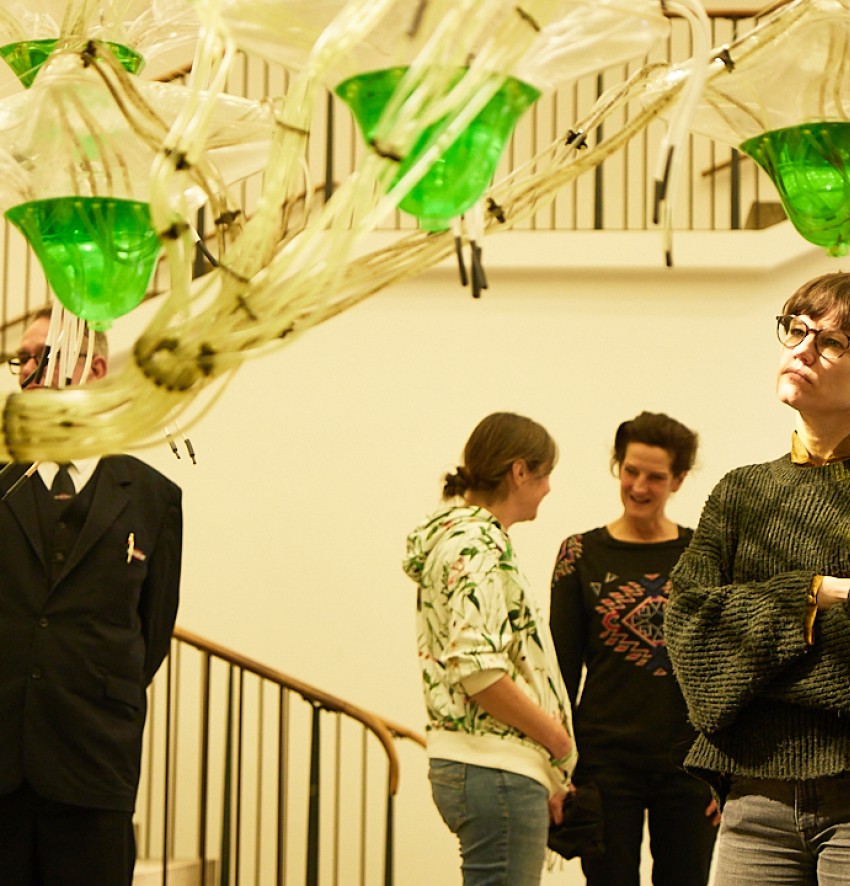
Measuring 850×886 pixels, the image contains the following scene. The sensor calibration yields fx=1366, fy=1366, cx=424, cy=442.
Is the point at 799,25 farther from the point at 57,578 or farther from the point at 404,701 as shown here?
the point at 404,701

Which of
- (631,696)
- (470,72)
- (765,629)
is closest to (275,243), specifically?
(470,72)

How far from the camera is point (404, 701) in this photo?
5426mm

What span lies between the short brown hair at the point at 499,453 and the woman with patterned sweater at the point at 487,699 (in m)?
0.11

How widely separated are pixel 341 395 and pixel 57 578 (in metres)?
3.13

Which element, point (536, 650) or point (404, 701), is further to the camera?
point (404, 701)

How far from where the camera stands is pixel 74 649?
2.48 meters

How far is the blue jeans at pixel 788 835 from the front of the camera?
67.1 inches

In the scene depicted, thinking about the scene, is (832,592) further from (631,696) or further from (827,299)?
(631,696)

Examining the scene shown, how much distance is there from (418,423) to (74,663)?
126 inches

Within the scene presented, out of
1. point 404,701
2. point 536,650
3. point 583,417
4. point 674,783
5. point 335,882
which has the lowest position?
point 335,882

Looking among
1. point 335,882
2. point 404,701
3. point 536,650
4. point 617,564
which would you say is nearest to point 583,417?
point 404,701

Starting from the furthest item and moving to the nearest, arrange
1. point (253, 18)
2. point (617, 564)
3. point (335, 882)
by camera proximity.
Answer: point (335, 882) → point (617, 564) → point (253, 18)

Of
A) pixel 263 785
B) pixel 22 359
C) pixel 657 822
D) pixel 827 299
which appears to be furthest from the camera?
pixel 263 785

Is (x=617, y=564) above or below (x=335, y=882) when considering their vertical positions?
above
